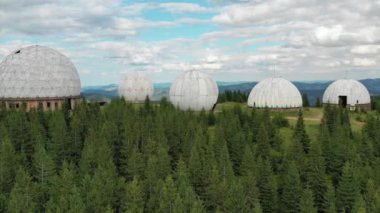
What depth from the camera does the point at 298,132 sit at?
226ft

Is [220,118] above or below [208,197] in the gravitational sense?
above

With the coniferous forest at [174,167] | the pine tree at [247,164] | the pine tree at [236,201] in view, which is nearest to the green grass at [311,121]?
the coniferous forest at [174,167]

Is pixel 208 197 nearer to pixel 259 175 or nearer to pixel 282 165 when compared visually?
pixel 259 175

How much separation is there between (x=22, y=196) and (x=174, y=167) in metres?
21.6

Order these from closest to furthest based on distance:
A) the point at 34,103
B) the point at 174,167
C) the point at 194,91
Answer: the point at 174,167 < the point at 194,91 < the point at 34,103

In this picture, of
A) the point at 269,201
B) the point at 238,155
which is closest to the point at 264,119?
the point at 238,155

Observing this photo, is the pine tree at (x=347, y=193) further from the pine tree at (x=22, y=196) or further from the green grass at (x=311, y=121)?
the pine tree at (x=22, y=196)

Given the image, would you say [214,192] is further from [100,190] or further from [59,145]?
[59,145]

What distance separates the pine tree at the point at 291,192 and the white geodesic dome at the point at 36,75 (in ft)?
189

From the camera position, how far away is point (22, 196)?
133 feet

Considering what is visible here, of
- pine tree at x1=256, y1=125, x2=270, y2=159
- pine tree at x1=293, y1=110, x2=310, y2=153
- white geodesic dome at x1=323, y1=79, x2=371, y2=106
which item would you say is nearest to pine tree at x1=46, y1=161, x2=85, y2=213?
pine tree at x1=256, y1=125, x2=270, y2=159

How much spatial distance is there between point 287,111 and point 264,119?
24.2 m

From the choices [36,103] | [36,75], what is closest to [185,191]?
[36,103]

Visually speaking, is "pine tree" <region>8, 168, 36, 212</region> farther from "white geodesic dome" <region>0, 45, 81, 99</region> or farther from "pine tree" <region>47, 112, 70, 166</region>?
"white geodesic dome" <region>0, 45, 81, 99</region>
